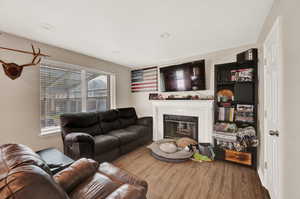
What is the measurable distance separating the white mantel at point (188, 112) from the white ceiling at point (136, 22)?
53.6 inches

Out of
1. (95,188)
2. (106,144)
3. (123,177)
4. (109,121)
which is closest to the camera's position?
(95,188)

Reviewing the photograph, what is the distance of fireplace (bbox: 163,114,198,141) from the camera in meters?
3.38

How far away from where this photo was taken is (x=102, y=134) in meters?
3.05

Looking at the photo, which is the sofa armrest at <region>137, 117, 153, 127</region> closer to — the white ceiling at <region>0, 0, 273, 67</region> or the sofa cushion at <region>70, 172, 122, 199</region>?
the white ceiling at <region>0, 0, 273, 67</region>

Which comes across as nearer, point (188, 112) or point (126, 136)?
point (126, 136)

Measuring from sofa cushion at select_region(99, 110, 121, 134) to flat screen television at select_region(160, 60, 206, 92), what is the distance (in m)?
1.59

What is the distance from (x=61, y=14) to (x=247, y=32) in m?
2.97

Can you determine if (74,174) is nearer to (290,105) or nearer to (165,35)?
(290,105)

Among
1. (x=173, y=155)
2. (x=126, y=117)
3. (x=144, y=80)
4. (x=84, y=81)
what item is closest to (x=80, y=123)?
(x=84, y=81)

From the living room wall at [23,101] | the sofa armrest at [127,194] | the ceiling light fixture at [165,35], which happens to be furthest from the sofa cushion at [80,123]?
the ceiling light fixture at [165,35]

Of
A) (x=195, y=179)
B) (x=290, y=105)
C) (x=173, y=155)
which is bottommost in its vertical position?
(x=195, y=179)

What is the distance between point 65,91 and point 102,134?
138 cm

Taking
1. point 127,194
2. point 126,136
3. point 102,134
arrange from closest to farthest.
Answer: point 127,194 < point 126,136 < point 102,134

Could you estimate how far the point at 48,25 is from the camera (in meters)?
1.98
